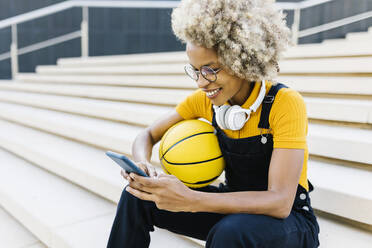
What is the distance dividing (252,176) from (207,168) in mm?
193

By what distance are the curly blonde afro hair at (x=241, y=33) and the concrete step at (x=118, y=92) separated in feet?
6.90

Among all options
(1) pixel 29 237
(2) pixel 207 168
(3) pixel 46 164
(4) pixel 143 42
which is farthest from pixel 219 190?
(4) pixel 143 42

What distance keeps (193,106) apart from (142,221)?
59 centimetres

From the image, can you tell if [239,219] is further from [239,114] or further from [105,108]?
[105,108]

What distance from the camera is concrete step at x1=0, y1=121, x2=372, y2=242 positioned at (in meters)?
1.74

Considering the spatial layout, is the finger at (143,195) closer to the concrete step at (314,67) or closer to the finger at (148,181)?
the finger at (148,181)

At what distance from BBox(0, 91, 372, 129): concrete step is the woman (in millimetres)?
1160

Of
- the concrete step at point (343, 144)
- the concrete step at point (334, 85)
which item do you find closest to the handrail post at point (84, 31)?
the concrete step at point (334, 85)

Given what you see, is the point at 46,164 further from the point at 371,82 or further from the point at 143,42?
the point at 143,42

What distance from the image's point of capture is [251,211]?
51.8 inches

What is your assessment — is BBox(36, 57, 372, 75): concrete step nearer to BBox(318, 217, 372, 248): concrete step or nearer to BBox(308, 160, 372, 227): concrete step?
BBox(308, 160, 372, 227): concrete step

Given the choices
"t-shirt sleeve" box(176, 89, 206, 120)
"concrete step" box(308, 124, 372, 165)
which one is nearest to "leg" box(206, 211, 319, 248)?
"t-shirt sleeve" box(176, 89, 206, 120)

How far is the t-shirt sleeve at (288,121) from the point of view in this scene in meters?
1.33

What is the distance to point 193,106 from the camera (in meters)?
1.83
